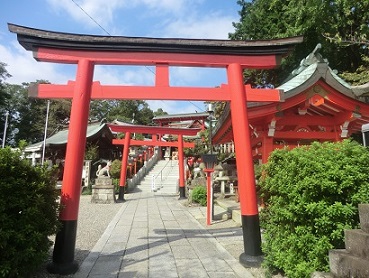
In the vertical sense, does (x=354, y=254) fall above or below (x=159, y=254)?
above

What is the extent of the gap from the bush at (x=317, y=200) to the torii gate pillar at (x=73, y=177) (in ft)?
10.0

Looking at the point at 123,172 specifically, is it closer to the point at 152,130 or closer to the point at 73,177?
the point at 152,130

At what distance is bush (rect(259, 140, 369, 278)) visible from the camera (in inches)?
119

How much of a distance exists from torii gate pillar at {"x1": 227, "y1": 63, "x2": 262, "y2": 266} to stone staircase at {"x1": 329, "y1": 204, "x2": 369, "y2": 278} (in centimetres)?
177

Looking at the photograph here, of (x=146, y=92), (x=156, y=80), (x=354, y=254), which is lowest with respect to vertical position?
(x=354, y=254)

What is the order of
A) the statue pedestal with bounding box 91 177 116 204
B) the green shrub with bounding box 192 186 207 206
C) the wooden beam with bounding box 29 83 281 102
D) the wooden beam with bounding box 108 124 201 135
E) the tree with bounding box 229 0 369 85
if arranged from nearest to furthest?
the wooden beam with bounding box 29 83 281 102
the tree with bounding box 229 0 369 85
the green shrub with bounding box 192 186 207 206
the statue pedestal with bounding box 91 177 116 204
the wooden beam with bounding box 108 124 201 135

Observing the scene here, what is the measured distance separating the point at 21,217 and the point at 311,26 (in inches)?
541

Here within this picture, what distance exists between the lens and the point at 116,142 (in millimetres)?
19266

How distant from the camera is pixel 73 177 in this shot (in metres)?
4.64

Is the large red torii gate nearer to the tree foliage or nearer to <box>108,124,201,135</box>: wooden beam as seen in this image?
<box>108,124,201,135</box>: wooden beam

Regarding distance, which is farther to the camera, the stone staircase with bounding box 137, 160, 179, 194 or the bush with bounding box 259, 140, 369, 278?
the stone staircase with bounding box 137, 160, 179, 194

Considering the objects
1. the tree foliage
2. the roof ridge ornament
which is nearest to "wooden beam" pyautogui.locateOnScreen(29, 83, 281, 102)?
the roof ridge ornament

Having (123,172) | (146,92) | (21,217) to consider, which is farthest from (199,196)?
(21,217)

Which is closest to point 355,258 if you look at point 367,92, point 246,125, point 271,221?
point 271,221
